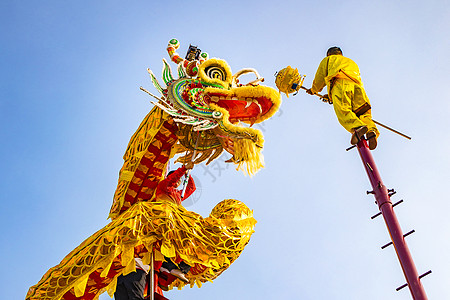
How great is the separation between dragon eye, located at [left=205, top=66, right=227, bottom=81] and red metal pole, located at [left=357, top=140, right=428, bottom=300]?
1.36 m

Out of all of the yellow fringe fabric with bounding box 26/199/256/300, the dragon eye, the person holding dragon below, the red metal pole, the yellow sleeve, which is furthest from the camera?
the yellow sleeve

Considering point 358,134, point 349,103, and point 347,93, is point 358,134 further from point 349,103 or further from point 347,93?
point 347,93

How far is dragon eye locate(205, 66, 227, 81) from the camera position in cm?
568

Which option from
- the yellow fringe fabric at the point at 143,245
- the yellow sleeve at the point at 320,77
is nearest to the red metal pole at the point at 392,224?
the yellow sleeve at the point at 320,77

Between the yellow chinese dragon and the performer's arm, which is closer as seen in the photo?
the yellow chinese dragon

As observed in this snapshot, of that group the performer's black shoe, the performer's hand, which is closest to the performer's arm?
the performer's black shoe

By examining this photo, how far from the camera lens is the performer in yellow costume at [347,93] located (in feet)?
17.7

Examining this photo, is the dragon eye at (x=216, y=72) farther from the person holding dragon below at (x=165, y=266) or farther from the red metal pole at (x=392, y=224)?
the red metal pole at (x=392, y=224)

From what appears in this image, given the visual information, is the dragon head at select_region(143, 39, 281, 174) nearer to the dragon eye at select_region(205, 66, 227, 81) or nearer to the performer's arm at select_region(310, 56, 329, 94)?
the dragon eye at select_region(205, 66, 227, 81)

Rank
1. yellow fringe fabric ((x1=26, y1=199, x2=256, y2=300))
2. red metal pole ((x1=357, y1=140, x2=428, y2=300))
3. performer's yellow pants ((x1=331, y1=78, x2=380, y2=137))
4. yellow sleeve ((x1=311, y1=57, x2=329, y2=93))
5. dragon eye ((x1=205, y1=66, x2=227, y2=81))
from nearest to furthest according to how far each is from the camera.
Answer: red metal pole ((x1=357, y1=140, x2=428, y2=300))
yellow fringe fabric ((x1=26, y1=199, x2=256, y2=300))
performer's yellow pants ((x1=331, y1=78, x2=380, y2=137))
dragon eye ((x1=205, y1=66, x2=227, y2=81))
yellow sleeve ((x1=311, y1=57, x2=329, y2=93))

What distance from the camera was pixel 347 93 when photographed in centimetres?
564

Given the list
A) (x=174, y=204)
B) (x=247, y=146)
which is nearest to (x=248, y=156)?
(x=247, y=146)

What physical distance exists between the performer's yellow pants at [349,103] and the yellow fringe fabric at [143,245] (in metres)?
1.21

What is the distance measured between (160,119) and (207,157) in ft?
1.74
